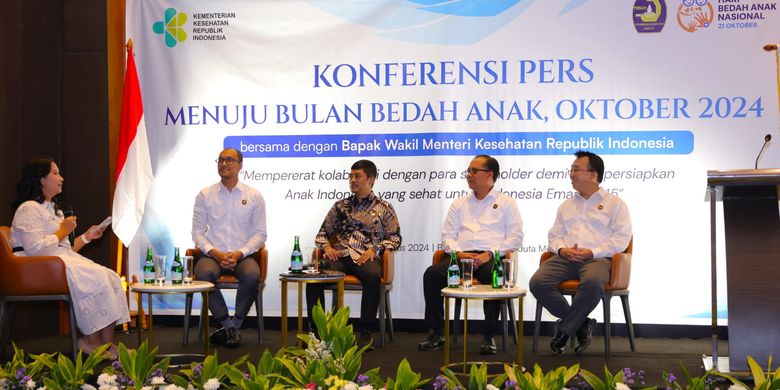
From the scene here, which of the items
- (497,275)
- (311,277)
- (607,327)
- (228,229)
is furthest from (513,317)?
(228,229)

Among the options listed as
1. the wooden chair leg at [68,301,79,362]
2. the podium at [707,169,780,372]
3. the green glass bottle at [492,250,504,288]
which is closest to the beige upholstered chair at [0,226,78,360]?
the wooden chair leg at [68,301,79,362]

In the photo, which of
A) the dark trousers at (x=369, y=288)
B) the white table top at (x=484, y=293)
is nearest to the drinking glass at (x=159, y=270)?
the dark trousers at (x=369, y=288)

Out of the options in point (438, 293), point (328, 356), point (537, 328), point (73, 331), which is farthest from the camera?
point (438, 293)

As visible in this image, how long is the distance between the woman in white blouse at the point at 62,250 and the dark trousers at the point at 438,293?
1795 mm

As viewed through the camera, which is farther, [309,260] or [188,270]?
[309,260]

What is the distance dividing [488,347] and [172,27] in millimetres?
3391

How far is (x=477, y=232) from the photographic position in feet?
17.8

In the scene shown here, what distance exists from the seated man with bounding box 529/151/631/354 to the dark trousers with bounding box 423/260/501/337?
275 millimetres

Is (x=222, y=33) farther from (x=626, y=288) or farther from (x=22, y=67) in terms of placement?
(x=626, y=288)

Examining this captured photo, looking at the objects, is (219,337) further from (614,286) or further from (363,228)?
(614,286)

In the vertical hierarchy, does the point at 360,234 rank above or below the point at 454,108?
below

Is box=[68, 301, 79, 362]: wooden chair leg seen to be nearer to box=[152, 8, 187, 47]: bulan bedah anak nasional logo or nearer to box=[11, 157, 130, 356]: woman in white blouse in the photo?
box=[11, 157, 130, 356]: woman in white blouse

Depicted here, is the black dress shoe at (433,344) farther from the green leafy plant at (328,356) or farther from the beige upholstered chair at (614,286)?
the green leafy plant at (328,356)

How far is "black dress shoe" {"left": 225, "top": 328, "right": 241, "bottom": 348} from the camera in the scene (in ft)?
17.4
